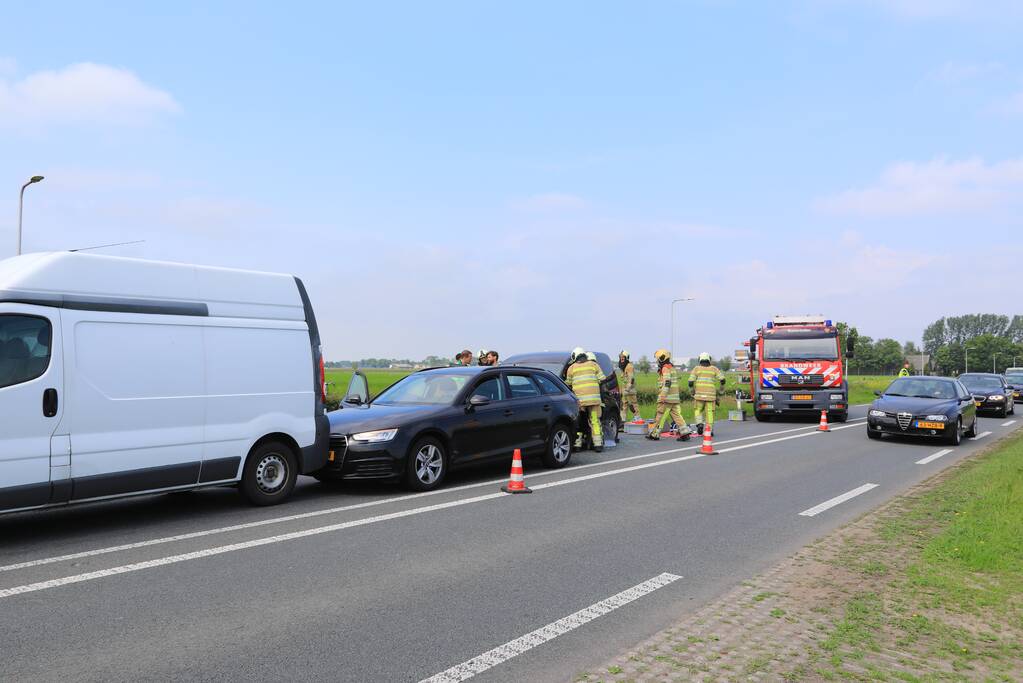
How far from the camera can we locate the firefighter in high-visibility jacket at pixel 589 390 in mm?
13664

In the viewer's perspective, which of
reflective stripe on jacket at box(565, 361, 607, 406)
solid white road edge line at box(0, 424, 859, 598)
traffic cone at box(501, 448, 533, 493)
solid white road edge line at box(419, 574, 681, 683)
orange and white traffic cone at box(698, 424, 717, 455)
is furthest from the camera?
reflective stripe on jacket at box(565, 361, 607, 406)

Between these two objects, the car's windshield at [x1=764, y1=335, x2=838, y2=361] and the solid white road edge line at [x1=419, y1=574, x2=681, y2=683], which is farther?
the car's windshield at [x1=764, y1=335, x2=838, y2=361]

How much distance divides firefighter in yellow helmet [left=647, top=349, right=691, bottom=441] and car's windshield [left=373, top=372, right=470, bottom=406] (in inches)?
247

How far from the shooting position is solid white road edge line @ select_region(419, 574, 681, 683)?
393cm

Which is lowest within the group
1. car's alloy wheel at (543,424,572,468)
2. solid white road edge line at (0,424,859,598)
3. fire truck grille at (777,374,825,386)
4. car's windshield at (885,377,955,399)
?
solid white road edge line at (0,424,859,598)

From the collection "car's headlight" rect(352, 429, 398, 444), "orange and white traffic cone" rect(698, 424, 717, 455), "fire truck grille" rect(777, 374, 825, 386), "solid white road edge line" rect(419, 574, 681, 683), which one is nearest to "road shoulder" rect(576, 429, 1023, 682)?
"solid white road edge line" rect(419, 574, 681, 683)

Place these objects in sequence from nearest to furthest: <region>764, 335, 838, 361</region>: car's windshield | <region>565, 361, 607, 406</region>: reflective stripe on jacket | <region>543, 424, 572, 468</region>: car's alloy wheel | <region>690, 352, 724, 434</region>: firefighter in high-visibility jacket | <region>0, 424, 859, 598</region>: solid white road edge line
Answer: <region>0, 424, 859, 598</region>: solid white road edge line
<region>543, 424, 572, 468</region>: car's alloy wheel
<region>565, 361, 607, 406</region>: reflective stripe on jacket
<region>690, 352, 724, 434</region>: firefighter in high-visibility jacket
<region>764, 335, 838, 361</region>: car's windshield

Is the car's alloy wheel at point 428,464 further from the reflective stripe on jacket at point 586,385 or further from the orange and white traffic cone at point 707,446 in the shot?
the orange and white traffic cone at point 707,446

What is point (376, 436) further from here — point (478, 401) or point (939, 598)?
point (939, 598)

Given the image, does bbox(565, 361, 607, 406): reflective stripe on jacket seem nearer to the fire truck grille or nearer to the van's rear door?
the van's rear door

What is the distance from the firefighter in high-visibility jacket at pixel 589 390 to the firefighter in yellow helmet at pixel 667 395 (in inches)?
93.5

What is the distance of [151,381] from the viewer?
732 centimetres

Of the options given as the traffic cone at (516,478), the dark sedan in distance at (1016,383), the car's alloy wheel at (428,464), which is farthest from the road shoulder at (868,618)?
the dark sedan in distance at (1016,383)

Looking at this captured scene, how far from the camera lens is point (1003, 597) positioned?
5102 mm
